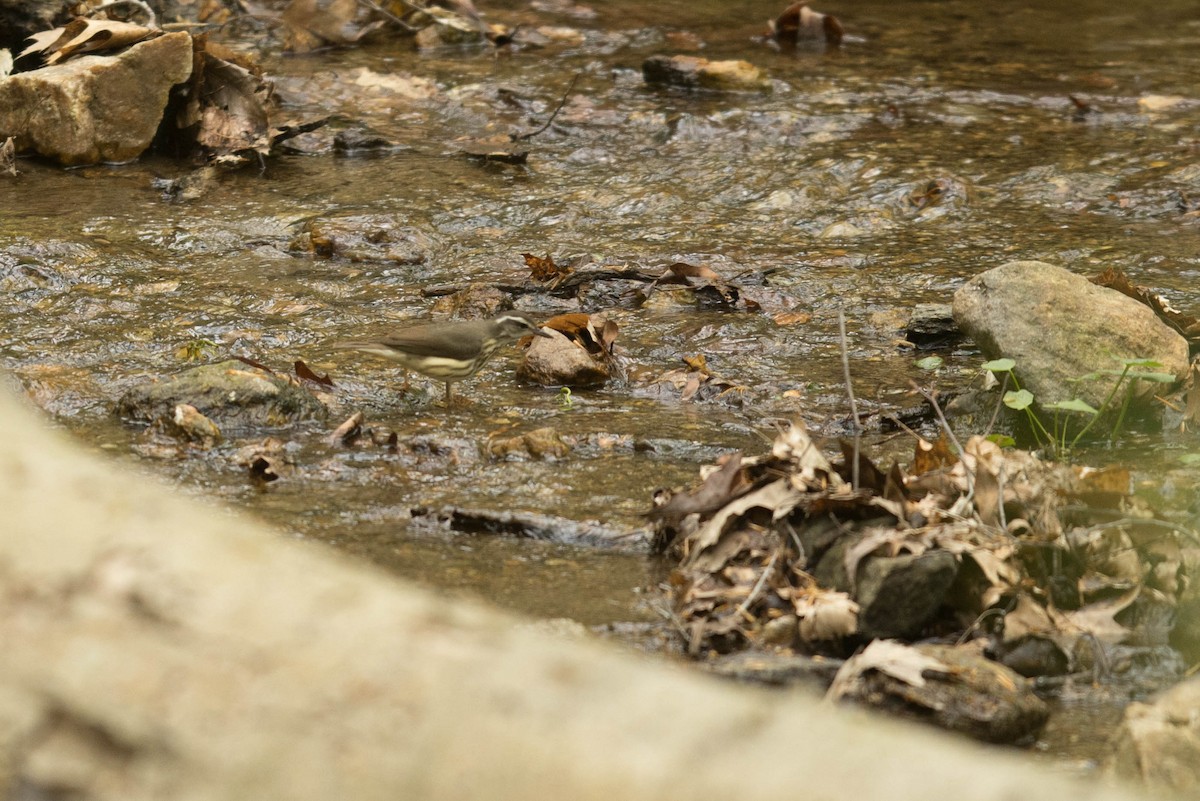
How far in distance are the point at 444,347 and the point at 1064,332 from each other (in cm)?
260

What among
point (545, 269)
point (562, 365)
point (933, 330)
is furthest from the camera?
point (545, 269)

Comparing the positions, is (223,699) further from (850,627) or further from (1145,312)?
(1145,312)

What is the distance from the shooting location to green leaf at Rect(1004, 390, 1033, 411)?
491 centimetres

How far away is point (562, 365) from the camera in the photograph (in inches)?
246

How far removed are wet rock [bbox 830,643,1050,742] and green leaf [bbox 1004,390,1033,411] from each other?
60.3 inches

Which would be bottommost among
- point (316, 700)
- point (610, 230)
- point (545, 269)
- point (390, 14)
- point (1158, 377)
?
point (610, 230)

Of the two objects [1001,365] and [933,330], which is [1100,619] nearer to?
[1001,365]

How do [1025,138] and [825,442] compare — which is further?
[1025,138]

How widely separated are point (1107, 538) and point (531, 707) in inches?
110

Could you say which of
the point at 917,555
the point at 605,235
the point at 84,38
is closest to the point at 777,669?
the point at 917,555

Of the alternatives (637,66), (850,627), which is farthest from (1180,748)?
(637,66)

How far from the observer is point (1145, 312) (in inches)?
220

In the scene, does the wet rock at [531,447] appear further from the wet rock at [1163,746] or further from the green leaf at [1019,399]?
the wet rock at [1163,746]

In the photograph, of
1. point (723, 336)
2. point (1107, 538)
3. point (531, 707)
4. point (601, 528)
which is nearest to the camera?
point (531, 707)
